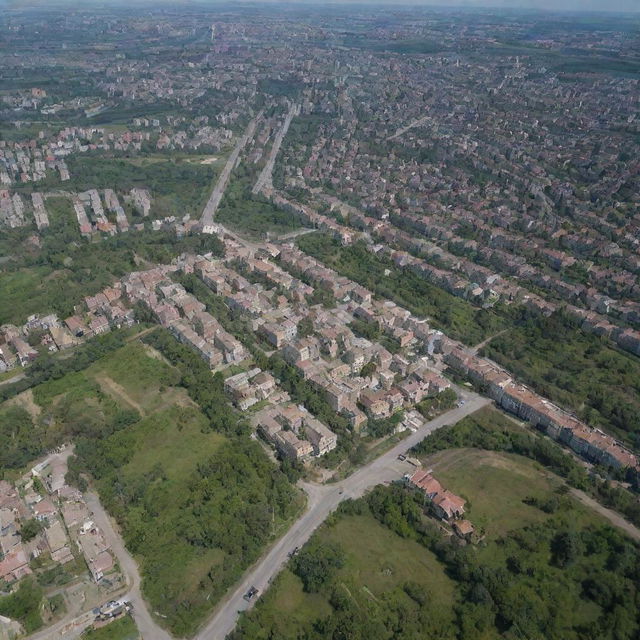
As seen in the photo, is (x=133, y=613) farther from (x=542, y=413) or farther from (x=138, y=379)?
(x=542, y=413)

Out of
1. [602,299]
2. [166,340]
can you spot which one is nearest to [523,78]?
[602,299]

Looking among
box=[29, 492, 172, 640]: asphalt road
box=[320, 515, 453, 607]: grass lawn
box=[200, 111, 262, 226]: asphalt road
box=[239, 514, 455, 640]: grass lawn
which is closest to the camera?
box=[29, 492, 172, 640]: asphalt road

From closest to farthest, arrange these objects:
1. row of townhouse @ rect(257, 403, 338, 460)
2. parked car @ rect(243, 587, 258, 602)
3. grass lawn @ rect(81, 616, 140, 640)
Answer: grass lawn @ rect(81, 616, 140, 640)
parked car @ rect(243, 587, 258, 602)
row of townhouse @ rect(257, 403, 338, 460)

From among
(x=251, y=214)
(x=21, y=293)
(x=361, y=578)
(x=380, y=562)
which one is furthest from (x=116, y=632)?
(x=251, y=214)

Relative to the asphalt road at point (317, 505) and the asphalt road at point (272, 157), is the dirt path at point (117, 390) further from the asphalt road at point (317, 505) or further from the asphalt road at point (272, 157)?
the asphalt road at point (272, 157)

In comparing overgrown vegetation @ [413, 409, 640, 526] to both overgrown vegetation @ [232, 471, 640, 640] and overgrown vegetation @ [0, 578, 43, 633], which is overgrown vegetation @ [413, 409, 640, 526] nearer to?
overgrown vegetation @ [232, 471, 640, 640]

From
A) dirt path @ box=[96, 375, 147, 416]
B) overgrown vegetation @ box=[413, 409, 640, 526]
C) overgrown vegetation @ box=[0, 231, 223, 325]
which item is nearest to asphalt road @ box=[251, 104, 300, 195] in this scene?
overgrown vegetation @ box=[0, 231, 223, 325]
